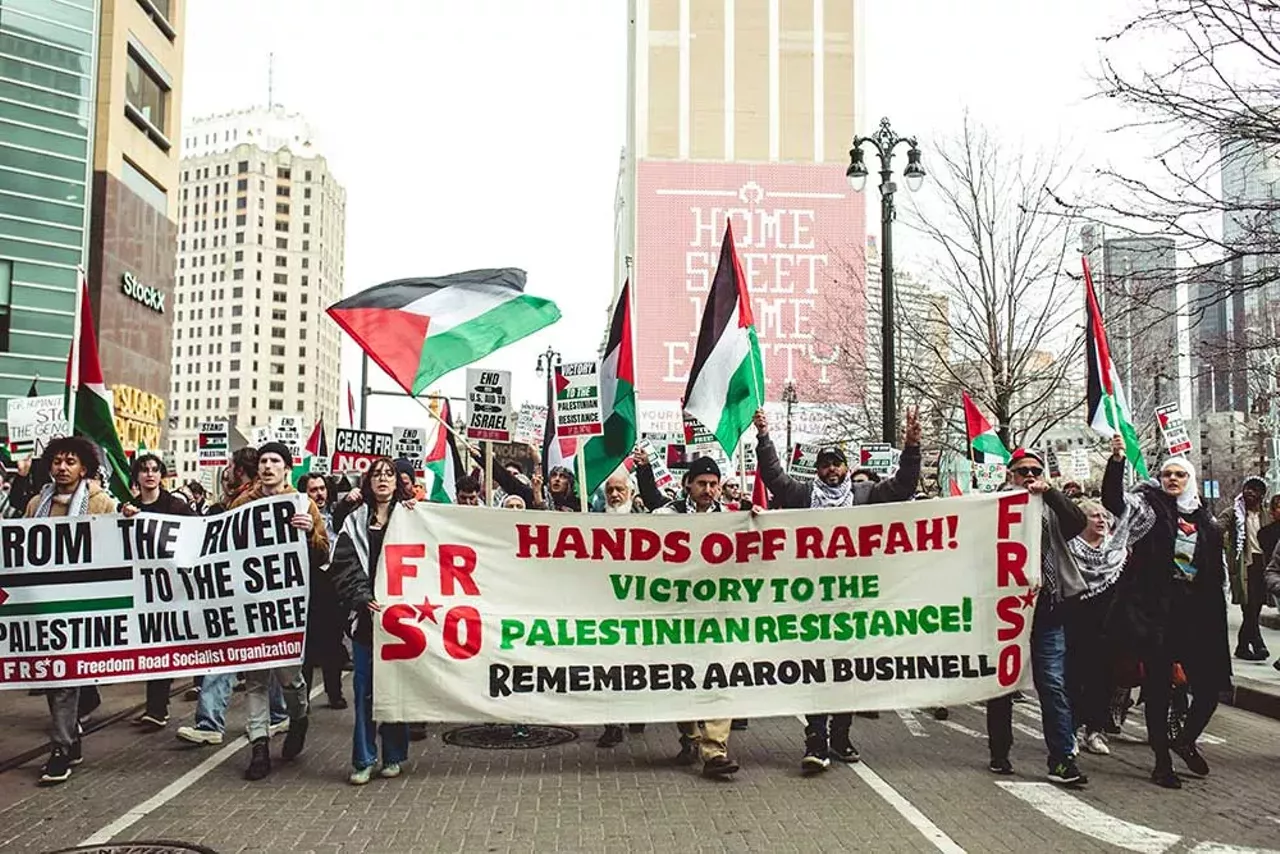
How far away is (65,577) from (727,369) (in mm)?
4822

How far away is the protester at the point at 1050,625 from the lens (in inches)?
303

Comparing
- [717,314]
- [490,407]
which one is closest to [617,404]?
[490,407]

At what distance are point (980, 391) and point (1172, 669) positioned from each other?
17.1 metres

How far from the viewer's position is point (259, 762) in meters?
7.71

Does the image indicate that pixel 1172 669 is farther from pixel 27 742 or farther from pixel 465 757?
pixel 27 742

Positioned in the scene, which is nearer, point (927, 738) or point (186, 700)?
point (927, 738)

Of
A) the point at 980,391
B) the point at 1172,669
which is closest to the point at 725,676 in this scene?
the point at 1172,669

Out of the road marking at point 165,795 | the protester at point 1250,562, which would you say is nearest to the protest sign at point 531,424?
the protester at point 1250,562

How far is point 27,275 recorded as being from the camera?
111 feet

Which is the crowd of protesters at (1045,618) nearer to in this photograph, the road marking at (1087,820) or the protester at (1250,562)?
Answer: the road marking at (1087,820)

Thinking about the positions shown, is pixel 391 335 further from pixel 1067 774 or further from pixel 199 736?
pixel 1067 774

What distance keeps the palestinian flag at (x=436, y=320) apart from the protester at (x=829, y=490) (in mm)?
2345

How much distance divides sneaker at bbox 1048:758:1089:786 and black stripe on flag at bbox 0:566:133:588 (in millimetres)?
5817

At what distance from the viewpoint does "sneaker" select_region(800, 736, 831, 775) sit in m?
7.76
